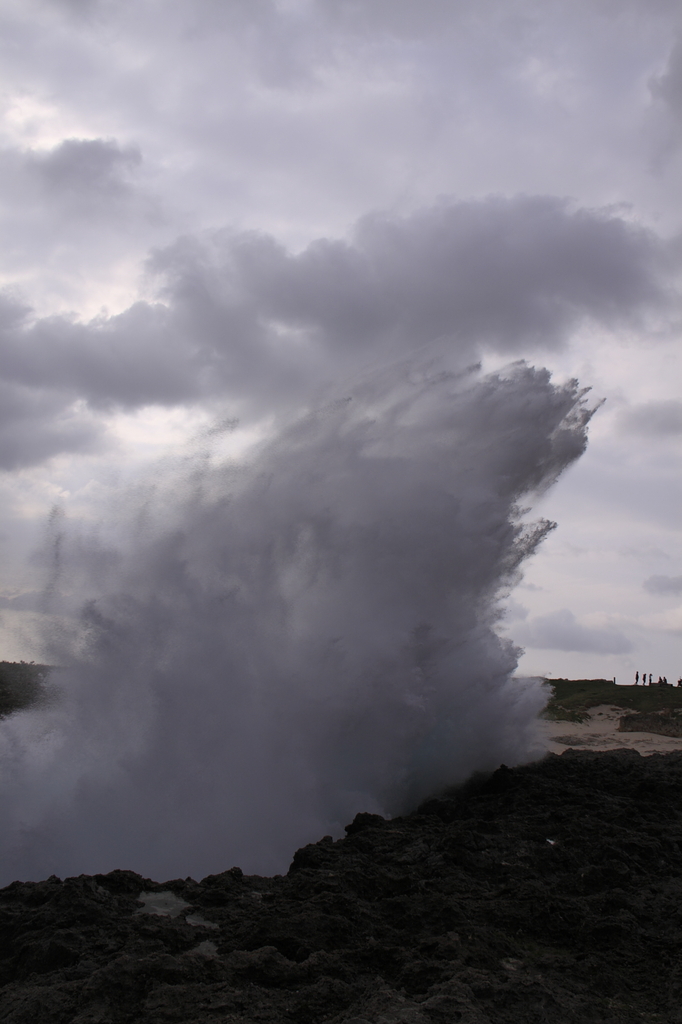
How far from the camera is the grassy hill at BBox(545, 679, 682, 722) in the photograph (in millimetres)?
35719

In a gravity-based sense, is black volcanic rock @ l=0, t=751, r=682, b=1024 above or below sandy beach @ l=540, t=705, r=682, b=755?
above

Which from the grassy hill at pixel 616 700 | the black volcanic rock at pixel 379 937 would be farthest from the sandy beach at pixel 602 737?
the black volcanic rock at pixel 379 937

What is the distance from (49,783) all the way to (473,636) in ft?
31.2


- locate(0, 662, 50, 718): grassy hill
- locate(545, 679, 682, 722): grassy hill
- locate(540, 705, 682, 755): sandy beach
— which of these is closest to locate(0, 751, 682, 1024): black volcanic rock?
locate(0, 662, 50, 718): grassy hill

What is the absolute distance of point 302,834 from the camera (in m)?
12.7

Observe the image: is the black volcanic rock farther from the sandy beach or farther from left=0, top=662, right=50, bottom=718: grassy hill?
the sandy beach

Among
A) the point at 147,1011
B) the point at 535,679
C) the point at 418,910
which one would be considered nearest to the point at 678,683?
the point at 535,679

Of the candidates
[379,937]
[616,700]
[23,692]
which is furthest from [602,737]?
[379,937]

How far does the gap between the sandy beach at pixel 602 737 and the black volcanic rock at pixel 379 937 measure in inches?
606

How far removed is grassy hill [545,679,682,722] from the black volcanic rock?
24.8 m

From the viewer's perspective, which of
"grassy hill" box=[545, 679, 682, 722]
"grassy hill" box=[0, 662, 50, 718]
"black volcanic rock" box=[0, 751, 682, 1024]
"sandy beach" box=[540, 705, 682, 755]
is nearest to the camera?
"black volcanic rock" box=[0, 751, 682, 1024]

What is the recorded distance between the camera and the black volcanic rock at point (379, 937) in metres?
5.47

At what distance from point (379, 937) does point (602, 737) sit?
85.4ft

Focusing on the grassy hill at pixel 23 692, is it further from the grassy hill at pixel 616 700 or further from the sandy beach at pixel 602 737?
the grassy hill at pixel 616 700
